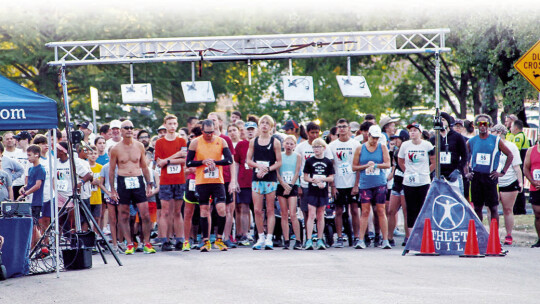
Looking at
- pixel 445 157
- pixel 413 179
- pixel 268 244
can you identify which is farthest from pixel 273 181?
pixel 445 157

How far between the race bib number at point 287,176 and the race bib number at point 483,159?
324 cm

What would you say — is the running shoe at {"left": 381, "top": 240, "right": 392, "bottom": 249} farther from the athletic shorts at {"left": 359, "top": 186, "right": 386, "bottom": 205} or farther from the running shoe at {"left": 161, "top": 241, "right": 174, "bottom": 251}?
the running shoe at {"left": 161, "top": 241, "right": 174, "bottom": 251}

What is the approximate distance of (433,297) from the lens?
9.35 metres

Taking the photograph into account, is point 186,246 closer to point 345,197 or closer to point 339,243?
point 339,243

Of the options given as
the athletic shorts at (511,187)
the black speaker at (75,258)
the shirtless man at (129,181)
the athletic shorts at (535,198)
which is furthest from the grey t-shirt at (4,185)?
the athletic shorts at (535,198)

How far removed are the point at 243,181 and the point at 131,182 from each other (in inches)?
88.4

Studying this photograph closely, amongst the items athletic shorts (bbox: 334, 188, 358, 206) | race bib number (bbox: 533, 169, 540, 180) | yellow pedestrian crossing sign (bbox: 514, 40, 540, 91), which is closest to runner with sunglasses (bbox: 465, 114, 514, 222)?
race bib number (bbox: 533, 169, 540, 180)

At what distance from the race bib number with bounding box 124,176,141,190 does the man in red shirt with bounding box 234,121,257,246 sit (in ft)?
6.82

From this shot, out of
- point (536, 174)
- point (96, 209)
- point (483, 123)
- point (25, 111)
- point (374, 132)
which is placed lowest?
point (96, 209)

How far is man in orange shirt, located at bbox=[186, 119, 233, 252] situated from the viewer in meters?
15.2

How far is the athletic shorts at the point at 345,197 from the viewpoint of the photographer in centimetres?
1573

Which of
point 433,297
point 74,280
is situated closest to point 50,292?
point 74,280

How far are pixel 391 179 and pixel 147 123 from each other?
25.2 m

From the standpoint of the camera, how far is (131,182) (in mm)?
15234
